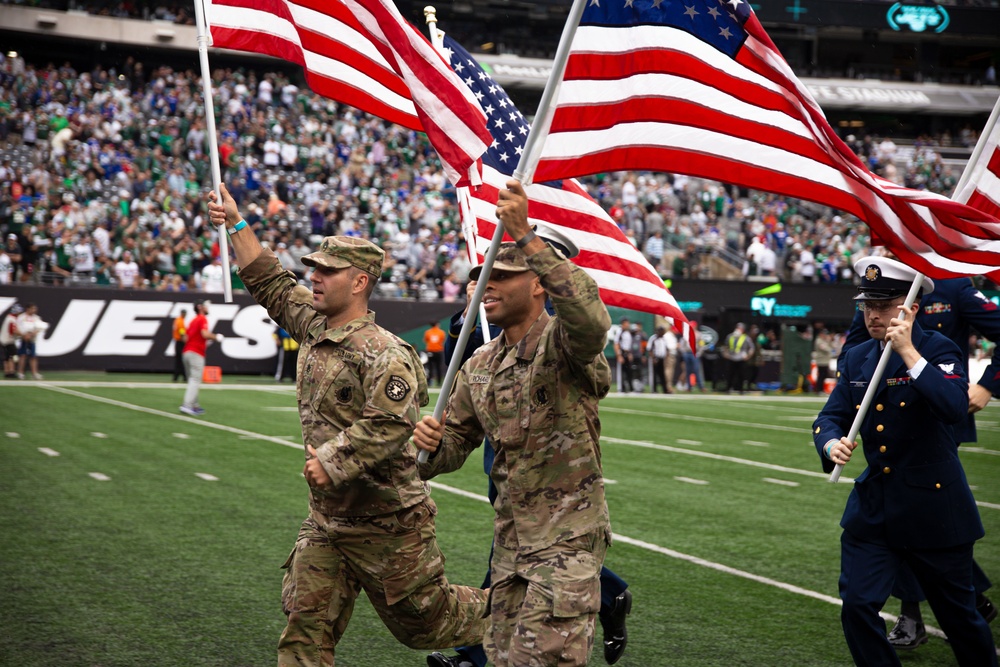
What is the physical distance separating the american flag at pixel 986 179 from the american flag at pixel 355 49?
7.73 feet

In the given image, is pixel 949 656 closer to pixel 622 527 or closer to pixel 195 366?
pixel 622 527

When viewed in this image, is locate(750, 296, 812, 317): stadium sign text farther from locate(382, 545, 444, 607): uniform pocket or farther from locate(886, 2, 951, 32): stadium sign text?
locate(382, 545, 444, 607): uniform pocket

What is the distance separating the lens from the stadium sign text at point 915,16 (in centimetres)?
5453

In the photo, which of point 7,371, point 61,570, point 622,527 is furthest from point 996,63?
point 61,570

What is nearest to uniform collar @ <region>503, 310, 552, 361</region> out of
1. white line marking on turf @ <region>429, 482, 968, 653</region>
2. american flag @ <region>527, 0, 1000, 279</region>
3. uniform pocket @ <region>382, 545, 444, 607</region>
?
american flag @ <region>527, 0, 1000, 279</region>

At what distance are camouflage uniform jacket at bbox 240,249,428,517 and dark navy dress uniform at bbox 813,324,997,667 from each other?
2.00 m

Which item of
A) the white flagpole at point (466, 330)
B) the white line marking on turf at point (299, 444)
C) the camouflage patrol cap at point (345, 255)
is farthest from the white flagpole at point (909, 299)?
the white line marking on turf at point (299, 444)

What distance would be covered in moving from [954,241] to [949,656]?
2602 millimetres

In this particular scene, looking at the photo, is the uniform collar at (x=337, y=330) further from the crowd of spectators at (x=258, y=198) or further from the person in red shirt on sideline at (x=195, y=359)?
the crowd of spectators at (x=258, y=198)

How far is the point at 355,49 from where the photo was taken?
6625 millimetres

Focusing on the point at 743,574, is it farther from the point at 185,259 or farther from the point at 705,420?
the point at 185,259

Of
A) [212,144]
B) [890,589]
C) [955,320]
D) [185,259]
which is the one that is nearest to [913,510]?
[890,589]

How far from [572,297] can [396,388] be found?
3.88 ft

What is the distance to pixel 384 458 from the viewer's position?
4695mm
